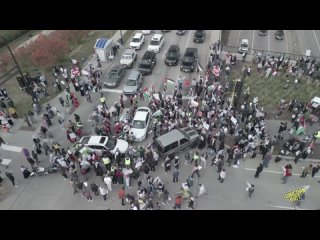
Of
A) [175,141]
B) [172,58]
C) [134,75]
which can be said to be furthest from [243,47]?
[175,141]

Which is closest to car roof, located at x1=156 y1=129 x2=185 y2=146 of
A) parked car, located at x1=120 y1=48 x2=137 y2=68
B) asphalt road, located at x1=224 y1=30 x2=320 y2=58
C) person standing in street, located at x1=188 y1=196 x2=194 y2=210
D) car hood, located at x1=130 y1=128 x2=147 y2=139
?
car hood, located at x1=130 y1=128 x2=147 y2=139

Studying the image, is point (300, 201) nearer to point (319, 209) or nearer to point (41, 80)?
point (319, 209)

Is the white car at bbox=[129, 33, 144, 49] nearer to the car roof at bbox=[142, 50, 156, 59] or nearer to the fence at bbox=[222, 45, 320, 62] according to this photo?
the car roof at bbox=[142, 50, 156, 59]

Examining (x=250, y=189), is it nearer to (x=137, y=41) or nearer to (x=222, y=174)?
(x=222, y=174)

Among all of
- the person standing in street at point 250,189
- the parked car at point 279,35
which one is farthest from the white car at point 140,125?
the parked car at point 279,35

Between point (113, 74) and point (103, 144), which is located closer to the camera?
point (103, 144)

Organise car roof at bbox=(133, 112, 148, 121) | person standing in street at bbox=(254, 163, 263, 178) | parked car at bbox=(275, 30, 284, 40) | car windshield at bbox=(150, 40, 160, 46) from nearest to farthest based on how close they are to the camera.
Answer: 1. person standing in street at bbox=(254, 163, 263, 178)
2. car roof at bbox=(133, 112, 148, 121)
3. car windshield at bbox=(150, 40, 160, 46)
4. parked car at bbox=(275, 30, 284, 40)

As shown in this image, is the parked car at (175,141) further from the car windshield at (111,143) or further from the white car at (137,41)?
the white car at (137,41)
